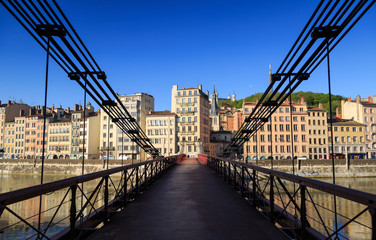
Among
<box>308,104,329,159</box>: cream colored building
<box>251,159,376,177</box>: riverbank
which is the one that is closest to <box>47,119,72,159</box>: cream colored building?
<box>251,159,376,177</box>: riverbank

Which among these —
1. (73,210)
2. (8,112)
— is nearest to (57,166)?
(8,112)

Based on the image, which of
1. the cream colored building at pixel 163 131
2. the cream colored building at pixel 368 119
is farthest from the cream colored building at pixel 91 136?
the cream colored building at pixel 368 119

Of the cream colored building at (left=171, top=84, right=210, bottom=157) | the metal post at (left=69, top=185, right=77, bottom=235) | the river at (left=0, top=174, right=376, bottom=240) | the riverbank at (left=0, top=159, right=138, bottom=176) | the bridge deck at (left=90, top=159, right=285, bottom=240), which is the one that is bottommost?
the river at (left=0, top=174, right=376, bottom=240)

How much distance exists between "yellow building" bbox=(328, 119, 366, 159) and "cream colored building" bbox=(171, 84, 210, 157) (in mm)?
34317

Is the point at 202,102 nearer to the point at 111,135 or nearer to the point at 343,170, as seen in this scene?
the point at 111,135

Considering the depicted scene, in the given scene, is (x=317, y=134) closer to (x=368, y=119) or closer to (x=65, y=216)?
(x=368, y=119)

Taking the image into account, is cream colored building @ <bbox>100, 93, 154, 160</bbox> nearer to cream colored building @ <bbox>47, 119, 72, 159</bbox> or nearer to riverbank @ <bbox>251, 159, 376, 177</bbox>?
cream colored building @ <bbox>47, 119, 72, 159</bbox>

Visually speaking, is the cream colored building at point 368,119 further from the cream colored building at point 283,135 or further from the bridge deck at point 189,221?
the bridge deck at point 189,221

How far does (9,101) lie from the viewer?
298 feet

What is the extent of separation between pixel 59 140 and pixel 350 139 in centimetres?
8184

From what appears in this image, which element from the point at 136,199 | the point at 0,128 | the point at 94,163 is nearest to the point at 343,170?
the point at 94,163

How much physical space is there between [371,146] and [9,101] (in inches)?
4456

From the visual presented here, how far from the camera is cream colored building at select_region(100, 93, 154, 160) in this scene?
70.4m

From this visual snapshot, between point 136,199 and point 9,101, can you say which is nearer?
point 136,199
